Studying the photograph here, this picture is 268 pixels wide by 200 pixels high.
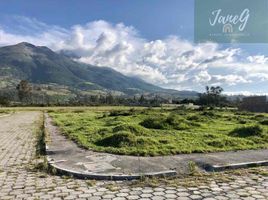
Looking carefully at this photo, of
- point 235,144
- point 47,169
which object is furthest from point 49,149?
point 235,144

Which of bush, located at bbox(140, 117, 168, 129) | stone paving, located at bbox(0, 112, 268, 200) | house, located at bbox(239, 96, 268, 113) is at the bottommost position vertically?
stone paving, located at bbox(0, 112, 268, 200)

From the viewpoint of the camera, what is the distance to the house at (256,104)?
7072 centimetres

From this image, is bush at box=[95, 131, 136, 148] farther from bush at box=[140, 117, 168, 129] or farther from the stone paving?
bush at box=[140, 117, 168, 129]

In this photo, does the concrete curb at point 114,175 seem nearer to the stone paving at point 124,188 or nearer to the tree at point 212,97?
the stone paving at point 124,188

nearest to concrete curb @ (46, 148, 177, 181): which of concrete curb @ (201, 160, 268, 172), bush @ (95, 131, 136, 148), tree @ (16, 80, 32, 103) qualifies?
concrete curb @ (201, 160, 268, 172)

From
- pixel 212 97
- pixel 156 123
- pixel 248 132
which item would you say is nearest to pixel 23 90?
pixel 212 97

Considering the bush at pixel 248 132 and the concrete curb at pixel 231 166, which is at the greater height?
the bush at pixel 248 132

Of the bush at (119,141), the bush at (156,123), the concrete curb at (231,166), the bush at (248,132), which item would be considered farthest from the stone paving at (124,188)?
the bush at (156,123)

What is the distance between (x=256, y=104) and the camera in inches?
2854

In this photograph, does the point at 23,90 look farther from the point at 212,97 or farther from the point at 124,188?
the point at 124,188

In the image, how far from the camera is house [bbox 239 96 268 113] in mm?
70719

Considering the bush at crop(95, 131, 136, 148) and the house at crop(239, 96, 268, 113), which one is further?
the house at crop(239, 96, 268, 113)

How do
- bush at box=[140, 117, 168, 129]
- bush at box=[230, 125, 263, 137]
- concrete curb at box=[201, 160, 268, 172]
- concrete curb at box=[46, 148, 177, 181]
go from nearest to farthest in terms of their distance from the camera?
concrete curb at box=[46, 148, 177, 181]
concrete curb at box=[201, 160, 268, 172]
bush at box=[230, 125, 263, 137]
bush at box=[140, 117, 168, 129]

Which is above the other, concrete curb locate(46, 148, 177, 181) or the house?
the house
